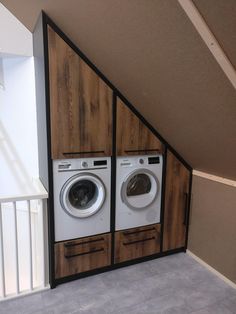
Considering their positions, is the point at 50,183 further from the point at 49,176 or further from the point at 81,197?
the point at 81,197

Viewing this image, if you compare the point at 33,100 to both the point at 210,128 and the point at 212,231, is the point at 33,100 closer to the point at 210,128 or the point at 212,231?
the point at 210,128

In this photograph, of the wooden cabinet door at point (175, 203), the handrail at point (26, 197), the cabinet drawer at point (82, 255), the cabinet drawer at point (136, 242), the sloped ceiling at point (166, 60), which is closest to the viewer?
the sloped ceiling at point (166, 60)

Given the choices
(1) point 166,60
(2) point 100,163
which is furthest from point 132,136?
(1) point 166,60

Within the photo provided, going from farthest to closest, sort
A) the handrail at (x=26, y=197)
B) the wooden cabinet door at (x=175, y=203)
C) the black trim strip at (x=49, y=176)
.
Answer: the wooden cabinet door at (x=175, y=203) → the handrail at (x=26, y=197) → the black trim strip at (x=49, y=176)

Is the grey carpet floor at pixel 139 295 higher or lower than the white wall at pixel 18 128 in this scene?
lower

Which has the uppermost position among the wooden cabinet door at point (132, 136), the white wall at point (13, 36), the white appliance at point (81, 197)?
the white wall at point (13, 36)

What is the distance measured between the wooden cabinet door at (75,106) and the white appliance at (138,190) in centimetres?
33

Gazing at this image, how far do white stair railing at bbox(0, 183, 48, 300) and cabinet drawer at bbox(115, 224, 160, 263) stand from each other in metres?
0.72

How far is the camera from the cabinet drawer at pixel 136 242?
2.56m

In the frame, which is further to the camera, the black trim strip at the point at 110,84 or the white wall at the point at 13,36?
the white wall at the point at 13,36

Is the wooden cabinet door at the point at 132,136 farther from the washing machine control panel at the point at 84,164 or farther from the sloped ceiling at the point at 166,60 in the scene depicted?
the washing machine control panel at the point at 84,164

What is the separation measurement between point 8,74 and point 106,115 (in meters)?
1.48

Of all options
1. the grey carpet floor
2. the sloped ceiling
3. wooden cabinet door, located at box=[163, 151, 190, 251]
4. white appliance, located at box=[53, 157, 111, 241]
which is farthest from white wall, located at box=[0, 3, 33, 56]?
the grey carpet floor

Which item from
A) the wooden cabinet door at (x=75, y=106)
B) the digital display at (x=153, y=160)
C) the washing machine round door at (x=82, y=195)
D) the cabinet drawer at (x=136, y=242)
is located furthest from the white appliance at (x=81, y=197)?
the digital display at (x=153, y=160)
